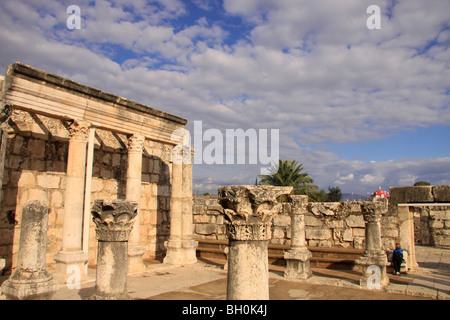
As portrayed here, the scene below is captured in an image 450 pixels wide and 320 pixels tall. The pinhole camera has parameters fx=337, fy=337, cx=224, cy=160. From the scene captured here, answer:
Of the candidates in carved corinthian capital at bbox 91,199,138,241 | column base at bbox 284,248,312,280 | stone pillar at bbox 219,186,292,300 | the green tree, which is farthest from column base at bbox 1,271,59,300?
the green tree

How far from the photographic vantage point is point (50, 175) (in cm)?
911

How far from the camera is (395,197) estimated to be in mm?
10375

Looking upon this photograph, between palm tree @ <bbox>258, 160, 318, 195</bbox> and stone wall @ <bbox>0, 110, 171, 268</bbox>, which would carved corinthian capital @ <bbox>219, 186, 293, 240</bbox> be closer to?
stone wall @ <bbox>0, 110, 171, 268</bbox>

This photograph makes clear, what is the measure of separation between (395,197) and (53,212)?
10.00 metres

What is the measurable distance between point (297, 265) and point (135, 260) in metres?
4.24

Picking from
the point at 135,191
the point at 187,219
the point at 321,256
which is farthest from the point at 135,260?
the point at 321,256

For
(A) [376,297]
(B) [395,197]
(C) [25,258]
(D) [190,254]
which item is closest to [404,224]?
(B) [395,197]

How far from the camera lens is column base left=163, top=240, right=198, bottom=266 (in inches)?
405

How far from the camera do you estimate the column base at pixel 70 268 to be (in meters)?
7.47

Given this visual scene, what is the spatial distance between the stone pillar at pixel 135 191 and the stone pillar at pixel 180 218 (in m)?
1.32

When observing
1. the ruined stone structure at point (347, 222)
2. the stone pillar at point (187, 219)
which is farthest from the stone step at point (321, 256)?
the stone pillar at point (187, 219)

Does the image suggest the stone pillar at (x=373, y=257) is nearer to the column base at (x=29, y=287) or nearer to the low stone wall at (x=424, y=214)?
the low stone wall at (x=424, y=214)
